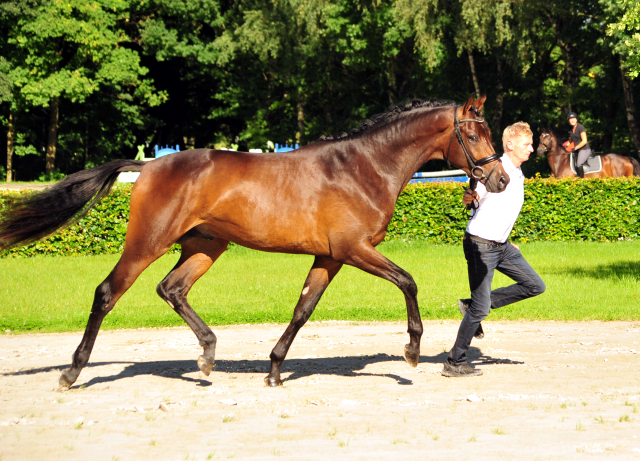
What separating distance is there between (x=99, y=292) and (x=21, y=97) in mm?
26907

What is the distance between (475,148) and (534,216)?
11.2 metres

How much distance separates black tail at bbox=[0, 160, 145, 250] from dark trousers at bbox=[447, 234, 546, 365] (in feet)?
9.43

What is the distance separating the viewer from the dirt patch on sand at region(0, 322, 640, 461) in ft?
13.6

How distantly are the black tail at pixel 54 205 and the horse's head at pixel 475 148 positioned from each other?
8.62 ft

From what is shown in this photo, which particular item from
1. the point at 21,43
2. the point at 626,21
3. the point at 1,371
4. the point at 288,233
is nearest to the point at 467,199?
the point at 288,233

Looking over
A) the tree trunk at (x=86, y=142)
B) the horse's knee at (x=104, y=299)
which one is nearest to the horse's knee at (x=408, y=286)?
the horse's knee at (x=104, y=299)

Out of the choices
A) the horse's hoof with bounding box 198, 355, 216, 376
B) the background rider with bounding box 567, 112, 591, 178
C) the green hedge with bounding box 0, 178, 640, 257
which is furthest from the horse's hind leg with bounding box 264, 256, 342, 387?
the background rider with bounding box 567, 112, 591, 178

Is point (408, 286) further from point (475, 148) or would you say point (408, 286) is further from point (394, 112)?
point (394, 112)

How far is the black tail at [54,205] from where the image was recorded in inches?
241

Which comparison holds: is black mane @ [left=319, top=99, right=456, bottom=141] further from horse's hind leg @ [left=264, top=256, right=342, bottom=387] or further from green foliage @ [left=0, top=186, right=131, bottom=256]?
green foliage @ [left=0, top=186, right=131, bottom=256]

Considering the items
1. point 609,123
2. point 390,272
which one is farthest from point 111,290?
point 609,123

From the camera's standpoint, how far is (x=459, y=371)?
5969 mm

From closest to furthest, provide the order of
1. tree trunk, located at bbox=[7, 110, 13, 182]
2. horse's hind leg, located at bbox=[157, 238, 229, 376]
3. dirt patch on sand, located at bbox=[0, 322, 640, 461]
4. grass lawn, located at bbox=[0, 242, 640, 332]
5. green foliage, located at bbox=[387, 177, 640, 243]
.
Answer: dirt patch on sand, located at bbox=[0, 322, 640, 461] < horse's hind leg, located at bbox=[157, 238, 229, 376] < grass lawn, located at bbox=[0, 242, 640, 332] < green foliage, located at bbox=[387, 177, 640, 243] < tree trunk, located at bbox=[7, 110, 13, 182]

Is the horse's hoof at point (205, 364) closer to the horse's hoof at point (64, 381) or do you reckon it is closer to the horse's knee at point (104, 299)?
the horse's knee at point (104, 299)
